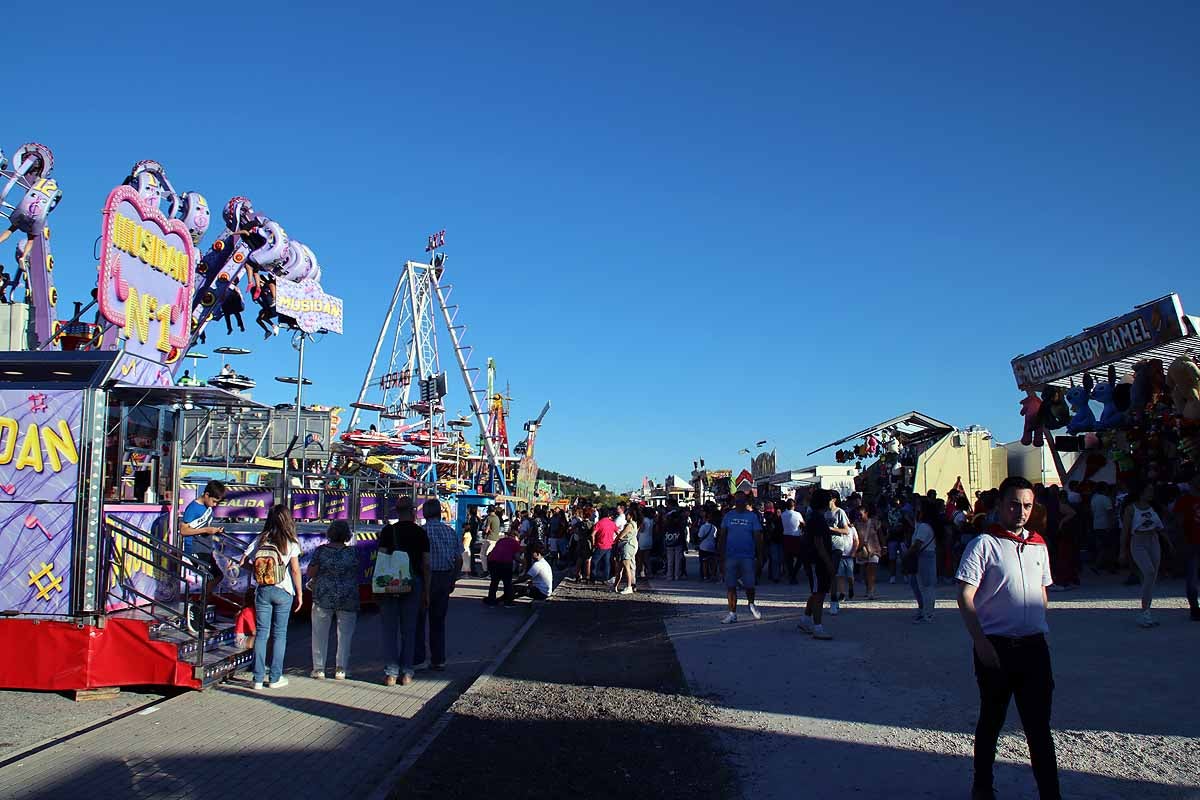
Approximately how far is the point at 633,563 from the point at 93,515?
39.5ft

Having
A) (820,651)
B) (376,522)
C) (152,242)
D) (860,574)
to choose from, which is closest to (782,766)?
(820,651)

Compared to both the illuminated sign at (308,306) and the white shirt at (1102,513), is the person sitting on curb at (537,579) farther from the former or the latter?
the white shirt at (1102,513)

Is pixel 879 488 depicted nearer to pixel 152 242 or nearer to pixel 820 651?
pixel 820 651

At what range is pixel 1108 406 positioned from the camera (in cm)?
1539

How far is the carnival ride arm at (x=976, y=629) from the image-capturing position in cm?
466

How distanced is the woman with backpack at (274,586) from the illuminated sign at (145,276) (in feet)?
12.4

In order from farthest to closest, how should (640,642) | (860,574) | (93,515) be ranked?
(860,574) → (640,642) → (93,515)

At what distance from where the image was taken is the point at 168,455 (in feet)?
32.3

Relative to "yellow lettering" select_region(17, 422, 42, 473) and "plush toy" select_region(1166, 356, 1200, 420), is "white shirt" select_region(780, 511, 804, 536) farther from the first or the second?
"yellow lettering" select_region(17, 422, 42, 473)

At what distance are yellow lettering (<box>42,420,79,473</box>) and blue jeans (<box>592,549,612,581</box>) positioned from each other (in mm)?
13612

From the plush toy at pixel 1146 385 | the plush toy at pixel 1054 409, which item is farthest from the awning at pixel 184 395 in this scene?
the plush toy at pixel 1054 409

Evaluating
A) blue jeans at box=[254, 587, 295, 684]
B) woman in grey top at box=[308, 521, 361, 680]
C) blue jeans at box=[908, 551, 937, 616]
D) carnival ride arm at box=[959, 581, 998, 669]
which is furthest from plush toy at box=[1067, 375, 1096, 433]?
blue jeans at box=[254, 587, 295, 684]

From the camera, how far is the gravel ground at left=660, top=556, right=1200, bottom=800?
17.9 ft

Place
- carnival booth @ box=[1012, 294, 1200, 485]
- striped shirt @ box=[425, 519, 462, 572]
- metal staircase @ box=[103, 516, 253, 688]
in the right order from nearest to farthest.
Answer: metal staircase @ box=[103, 516, 253, 688], striped shirt @ box=[425, 519, 462, 572], carnival booth @ box=[1012, 294, 1200, 485]
